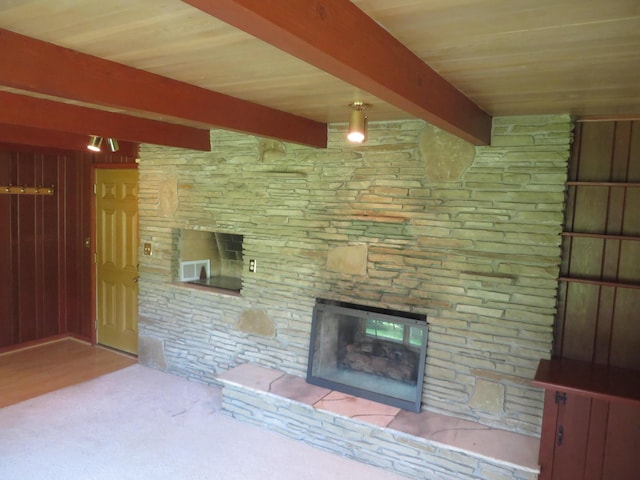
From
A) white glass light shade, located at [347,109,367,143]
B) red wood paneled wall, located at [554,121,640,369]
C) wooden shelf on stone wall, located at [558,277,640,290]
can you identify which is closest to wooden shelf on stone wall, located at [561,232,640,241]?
red wood paneled wall, located at [554,121,640,369]

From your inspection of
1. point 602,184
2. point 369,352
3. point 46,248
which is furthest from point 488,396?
point 46,248

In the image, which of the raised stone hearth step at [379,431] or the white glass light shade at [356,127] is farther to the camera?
the raised stone hearth step at [379,431]

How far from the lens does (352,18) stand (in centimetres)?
135

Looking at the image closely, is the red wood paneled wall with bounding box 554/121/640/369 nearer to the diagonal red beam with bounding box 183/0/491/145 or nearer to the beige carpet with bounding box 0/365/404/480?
the diagonal red beam with bounding box 183/0/491/145

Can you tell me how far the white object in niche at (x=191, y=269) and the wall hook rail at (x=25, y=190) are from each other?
201cm

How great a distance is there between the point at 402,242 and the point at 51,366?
3682 mm

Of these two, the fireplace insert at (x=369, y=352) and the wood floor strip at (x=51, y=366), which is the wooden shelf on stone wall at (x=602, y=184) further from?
the wood floor strip at (x=51, y=366)

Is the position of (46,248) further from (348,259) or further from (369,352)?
(369,352)

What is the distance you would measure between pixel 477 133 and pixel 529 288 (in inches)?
38.2

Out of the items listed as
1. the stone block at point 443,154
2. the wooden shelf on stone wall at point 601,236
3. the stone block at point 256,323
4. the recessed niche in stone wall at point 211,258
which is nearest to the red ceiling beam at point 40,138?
the recessed niche in stone wall at point 211,258

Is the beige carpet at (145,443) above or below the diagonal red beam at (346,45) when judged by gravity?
below

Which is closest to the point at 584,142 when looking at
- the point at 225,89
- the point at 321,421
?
the point at 225,89

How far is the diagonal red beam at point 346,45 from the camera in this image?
3.39ft

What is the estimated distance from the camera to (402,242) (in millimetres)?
3221
